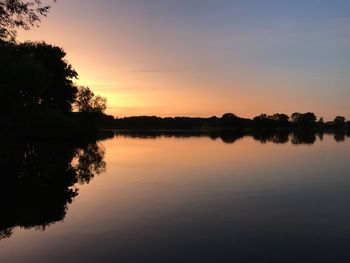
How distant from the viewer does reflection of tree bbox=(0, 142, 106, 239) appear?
56.9 feet

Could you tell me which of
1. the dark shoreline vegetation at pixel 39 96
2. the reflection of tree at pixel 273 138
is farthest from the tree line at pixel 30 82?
the reflection of tree at pixel 273 138

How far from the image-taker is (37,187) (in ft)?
83.0

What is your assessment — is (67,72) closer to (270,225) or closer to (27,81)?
(27,81)

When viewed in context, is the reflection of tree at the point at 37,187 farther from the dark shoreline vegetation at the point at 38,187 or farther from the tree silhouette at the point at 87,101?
the tree silhouette at the point at 87,101

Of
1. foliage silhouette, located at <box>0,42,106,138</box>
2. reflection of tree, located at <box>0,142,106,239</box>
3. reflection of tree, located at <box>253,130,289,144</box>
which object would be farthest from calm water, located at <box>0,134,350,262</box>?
reflection of tree, located at <box>253,130,289,144</box>

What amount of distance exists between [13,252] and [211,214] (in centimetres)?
799

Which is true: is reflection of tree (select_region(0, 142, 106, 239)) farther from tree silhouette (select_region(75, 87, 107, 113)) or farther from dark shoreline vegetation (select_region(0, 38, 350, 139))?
tree silhouette (select_region(75, 87, 107, 113))

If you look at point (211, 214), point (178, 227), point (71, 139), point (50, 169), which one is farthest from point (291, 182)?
point (71, 139)

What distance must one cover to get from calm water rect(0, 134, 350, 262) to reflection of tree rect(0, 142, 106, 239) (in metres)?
0.05

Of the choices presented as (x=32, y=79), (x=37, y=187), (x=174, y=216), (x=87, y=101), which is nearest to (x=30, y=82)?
(x=32, y=79)

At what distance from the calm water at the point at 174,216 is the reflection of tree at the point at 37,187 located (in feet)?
0.17

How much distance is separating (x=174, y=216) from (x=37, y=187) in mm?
11220

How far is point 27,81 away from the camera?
36.8 meters

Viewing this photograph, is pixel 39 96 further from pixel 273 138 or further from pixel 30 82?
pixel 273 138
